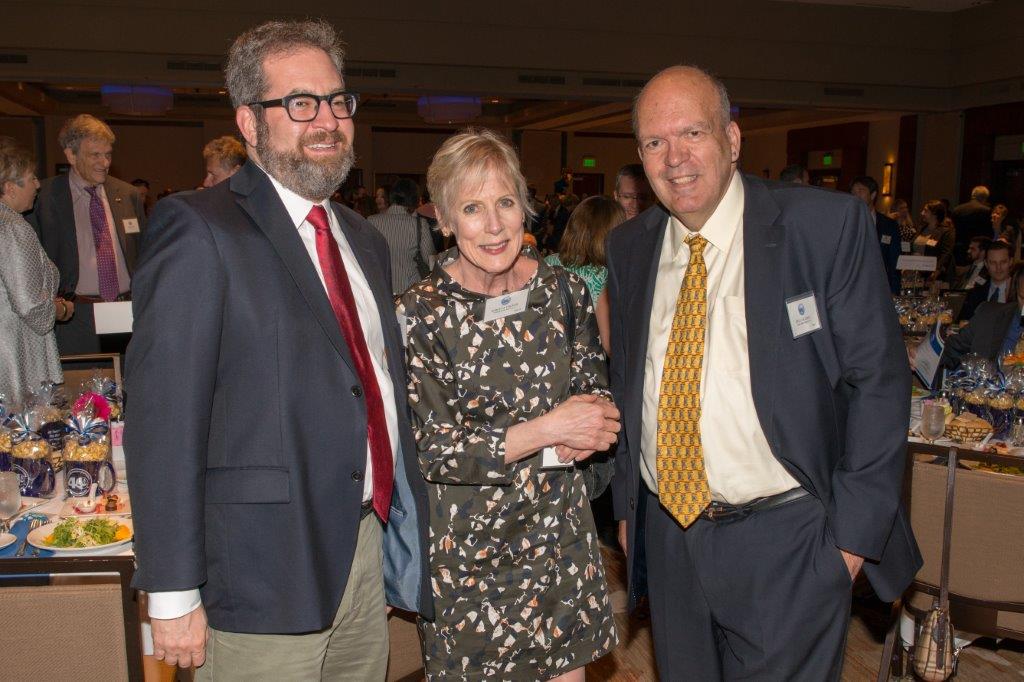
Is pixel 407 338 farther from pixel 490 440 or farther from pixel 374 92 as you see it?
pixel 374 92

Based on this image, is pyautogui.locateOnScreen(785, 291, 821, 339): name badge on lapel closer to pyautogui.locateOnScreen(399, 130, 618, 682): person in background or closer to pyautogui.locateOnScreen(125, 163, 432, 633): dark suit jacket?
pyautogui.locateOnScreen(399, 130, 618, 682): person in background

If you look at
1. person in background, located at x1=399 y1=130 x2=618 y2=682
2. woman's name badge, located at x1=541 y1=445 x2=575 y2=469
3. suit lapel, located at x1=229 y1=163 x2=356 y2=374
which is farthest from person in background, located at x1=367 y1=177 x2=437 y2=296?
suit lapel, located at x1=229 y1=163 x2=356 y2=374

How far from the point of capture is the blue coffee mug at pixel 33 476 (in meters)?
2.63


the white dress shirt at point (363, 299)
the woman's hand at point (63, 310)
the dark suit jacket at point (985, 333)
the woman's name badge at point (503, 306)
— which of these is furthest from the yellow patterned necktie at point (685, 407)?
the woman's hand at point (63, 310)

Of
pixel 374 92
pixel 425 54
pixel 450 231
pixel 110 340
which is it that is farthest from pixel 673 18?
pixel 450 231

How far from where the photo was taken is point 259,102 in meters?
1.68

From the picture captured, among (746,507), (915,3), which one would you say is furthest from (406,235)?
(915,3)

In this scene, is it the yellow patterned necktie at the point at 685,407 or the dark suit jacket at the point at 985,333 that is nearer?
the yellow patterned necktie at the point at 685,407

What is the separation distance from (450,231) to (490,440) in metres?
0.54

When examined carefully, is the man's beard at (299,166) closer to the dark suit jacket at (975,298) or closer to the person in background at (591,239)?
the person in background at (591,239)

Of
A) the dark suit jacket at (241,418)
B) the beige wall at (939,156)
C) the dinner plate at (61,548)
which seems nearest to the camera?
the dark suit jacket at (241,418)

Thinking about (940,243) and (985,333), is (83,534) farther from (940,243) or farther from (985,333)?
→ (940,243)

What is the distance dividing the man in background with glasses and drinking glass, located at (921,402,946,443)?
239 centimetres

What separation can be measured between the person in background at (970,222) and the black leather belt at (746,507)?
10.4 metres
